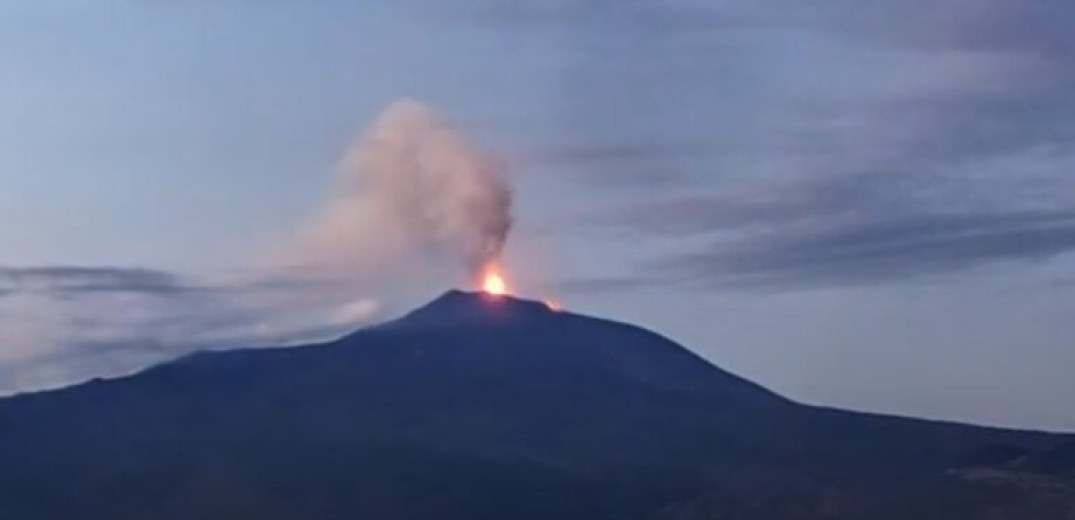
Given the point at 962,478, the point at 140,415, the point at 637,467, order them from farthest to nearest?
the point at 140,415 → the point at 637,467 → the point at 962,478

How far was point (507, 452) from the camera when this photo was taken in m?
175

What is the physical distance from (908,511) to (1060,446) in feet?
107

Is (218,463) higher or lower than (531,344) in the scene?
lower

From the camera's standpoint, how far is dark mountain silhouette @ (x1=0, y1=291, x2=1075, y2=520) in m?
157

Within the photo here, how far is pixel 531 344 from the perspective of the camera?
198m

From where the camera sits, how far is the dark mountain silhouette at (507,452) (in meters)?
157

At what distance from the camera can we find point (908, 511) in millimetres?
147000

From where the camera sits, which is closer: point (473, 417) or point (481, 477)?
point (481, 477)

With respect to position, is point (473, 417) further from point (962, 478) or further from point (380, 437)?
point (962, 478)

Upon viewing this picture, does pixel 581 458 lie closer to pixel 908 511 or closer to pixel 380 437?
pixel 380 437

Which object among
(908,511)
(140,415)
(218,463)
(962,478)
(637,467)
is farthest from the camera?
(140,415)

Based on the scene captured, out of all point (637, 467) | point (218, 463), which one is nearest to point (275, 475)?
point (218, 463)

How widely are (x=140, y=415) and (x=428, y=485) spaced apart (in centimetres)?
3649

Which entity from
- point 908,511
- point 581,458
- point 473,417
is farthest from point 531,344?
point 908,511
